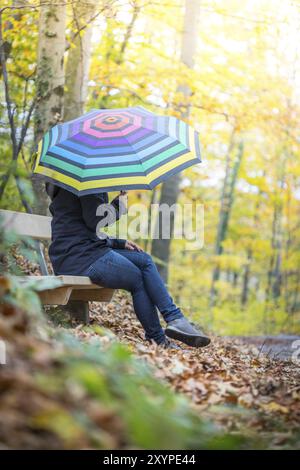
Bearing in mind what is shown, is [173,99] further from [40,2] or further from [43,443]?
[43,443]

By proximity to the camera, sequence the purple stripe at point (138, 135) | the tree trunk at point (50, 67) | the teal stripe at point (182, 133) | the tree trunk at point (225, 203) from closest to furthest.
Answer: the purple stripe at point (138, 135) → the teal stripe at point (182, 133) → the tree trunk at point (50, 67) → the tree trunk at point (225, 203)

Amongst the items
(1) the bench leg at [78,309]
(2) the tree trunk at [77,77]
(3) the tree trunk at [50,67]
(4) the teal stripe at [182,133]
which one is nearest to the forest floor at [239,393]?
(1) the bench leg at [78,309]

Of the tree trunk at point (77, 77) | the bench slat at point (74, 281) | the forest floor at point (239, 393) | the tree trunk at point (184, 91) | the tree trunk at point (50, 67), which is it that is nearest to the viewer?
the forest floor at point (239, 393)

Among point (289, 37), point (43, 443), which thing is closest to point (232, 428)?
point (43, 443)

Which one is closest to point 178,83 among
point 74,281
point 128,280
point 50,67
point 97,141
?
point 50,67

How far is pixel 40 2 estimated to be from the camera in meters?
5.48

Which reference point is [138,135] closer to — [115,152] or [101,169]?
[115,152]

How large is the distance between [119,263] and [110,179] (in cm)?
71

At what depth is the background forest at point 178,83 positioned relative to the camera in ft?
20.8

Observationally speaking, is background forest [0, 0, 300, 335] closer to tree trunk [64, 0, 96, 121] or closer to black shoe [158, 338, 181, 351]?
tree trunk [64, 0, 96, 121]

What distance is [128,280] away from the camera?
184 inches

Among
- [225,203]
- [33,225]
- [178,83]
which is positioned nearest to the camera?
[33,225]

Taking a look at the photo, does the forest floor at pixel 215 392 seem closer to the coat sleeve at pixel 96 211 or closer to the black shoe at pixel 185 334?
the black shoe at pixel 185 334

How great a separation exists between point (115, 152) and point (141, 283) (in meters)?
1.11
